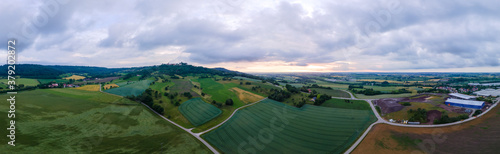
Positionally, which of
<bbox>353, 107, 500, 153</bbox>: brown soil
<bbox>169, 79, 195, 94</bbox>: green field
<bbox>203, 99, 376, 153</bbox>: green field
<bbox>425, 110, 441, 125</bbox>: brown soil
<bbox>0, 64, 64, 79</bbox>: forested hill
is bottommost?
<bbox>203, 99, 376, 153</bbox>: green field

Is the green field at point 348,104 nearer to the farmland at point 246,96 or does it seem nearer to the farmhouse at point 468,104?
the farmhouse at point 468,104

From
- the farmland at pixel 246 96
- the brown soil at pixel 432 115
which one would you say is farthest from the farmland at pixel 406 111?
the farmland at pixel 246 96

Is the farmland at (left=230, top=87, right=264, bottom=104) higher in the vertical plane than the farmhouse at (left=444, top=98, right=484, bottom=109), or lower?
lower

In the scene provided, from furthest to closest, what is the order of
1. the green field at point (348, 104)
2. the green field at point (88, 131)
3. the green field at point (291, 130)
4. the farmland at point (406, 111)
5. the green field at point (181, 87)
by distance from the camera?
the green field at point (181, 87) → the green field at point (348, 104) → the farmland at point (406, 111) → the green field at point (291, 130) → the green field at point (88, 131)

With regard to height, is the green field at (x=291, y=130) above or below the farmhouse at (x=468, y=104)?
below

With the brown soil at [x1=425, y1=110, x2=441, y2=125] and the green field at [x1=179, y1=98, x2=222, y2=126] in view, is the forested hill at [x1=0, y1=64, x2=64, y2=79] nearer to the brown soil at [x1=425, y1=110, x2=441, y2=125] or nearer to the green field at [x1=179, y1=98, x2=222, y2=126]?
the green field at [x1=179, y1=98, x2=222, y2=126]

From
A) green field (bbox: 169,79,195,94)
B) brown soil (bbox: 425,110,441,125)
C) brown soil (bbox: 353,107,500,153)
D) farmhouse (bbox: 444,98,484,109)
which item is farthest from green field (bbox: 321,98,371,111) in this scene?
green field (bbox: 169,79,195,94)
